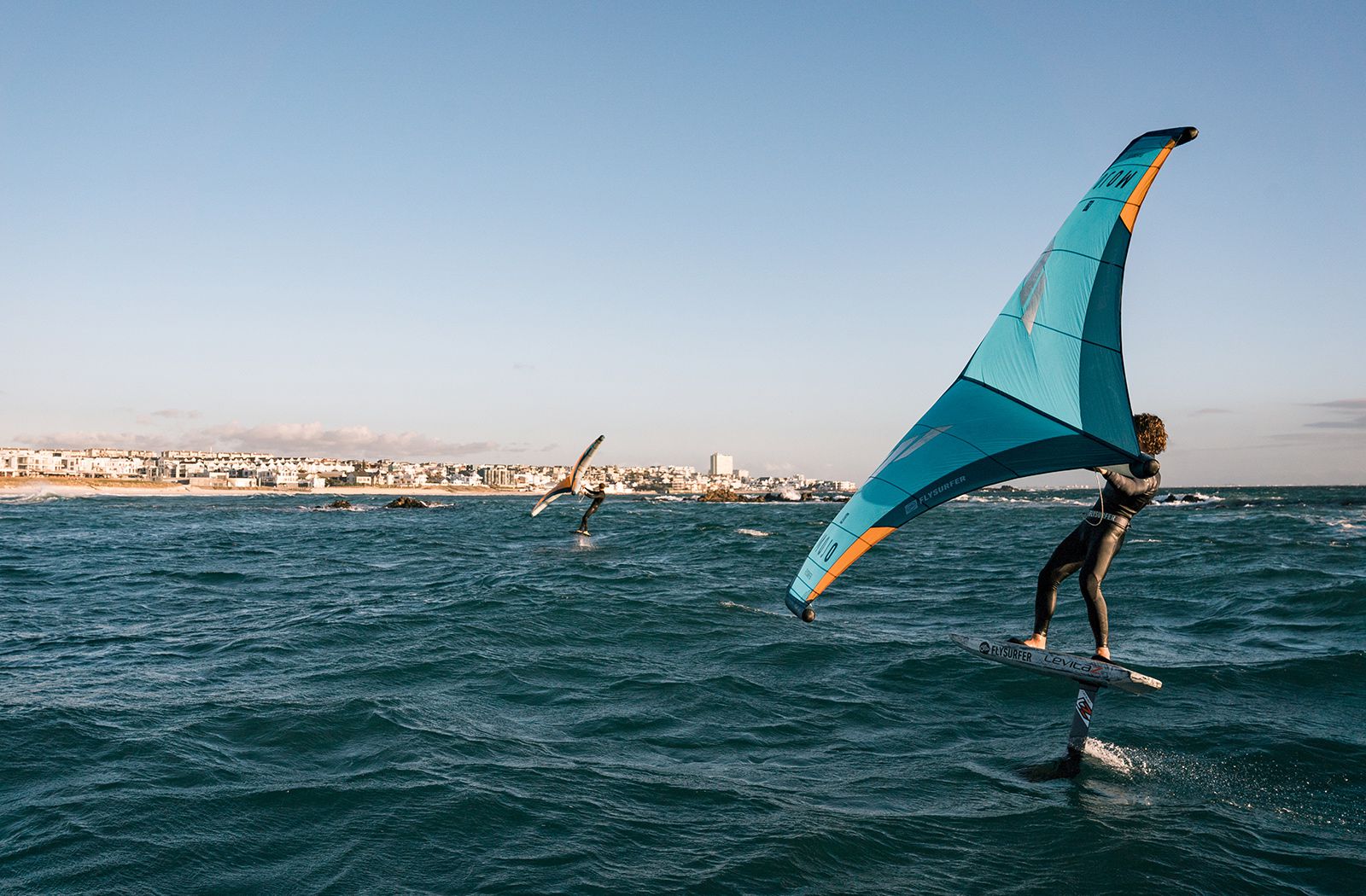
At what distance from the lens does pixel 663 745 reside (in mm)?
8242

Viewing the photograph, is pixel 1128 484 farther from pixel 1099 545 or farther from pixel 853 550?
pixel 853 550

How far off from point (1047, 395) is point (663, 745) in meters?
4.97

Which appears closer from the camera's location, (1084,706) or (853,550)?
(853,550)

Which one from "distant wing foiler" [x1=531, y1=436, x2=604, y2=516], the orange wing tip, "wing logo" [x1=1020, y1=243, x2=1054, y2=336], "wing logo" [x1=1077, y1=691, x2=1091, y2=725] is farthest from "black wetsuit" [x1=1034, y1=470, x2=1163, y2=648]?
"distant wing foiler" [x1=531, y1=436, x2=604, y2=516]

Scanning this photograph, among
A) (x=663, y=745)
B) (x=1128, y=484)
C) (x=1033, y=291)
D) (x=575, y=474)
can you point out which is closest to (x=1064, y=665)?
(x=1128, y=484)

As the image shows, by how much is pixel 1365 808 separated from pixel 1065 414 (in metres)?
4.31

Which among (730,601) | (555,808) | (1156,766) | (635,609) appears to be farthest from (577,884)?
(730,601)

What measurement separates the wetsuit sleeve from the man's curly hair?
19.3 inches

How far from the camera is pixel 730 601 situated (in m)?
17.3

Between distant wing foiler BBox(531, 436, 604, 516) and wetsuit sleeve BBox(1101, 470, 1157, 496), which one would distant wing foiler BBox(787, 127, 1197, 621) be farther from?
distant wing foiler BBox(531, 436, 604, 516)

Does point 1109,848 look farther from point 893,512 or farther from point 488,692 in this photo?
point 488,692

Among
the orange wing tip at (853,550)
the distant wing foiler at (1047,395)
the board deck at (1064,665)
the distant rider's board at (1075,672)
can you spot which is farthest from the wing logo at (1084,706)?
the orange wing tip at (853,550)

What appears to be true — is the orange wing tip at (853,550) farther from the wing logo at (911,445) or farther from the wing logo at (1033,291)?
the wing logo at (1033,291)

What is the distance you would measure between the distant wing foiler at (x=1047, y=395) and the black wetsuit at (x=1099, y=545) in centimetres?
64
